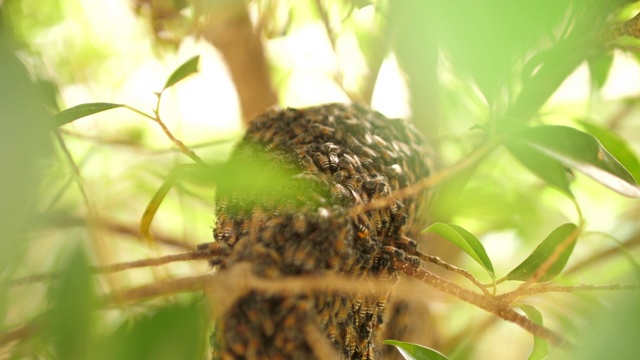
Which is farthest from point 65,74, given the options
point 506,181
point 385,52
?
point 506,181

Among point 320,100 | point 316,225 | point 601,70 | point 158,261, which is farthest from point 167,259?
point 320,100

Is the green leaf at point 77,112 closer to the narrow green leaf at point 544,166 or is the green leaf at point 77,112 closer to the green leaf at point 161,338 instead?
the green leaf at point 161,338

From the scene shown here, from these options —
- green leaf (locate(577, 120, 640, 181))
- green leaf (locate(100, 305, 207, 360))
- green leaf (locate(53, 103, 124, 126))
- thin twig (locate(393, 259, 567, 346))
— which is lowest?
thin twig (locate(393, 259, 567, 346))

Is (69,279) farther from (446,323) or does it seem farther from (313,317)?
(446,323)

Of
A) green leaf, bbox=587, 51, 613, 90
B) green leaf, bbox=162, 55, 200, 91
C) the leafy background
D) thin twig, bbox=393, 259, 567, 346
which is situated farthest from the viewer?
green leaf, bbox=587, 51, 613, 90

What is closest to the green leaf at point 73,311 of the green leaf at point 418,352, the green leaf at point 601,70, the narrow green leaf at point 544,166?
the green leaf at point 418,352

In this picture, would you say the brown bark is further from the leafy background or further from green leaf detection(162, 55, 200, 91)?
green leaf detection(162, 55, 200, 91)

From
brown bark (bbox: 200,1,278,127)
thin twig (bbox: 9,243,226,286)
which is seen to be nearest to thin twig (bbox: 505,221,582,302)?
thin twig (bbox: 9,243,226,286)
